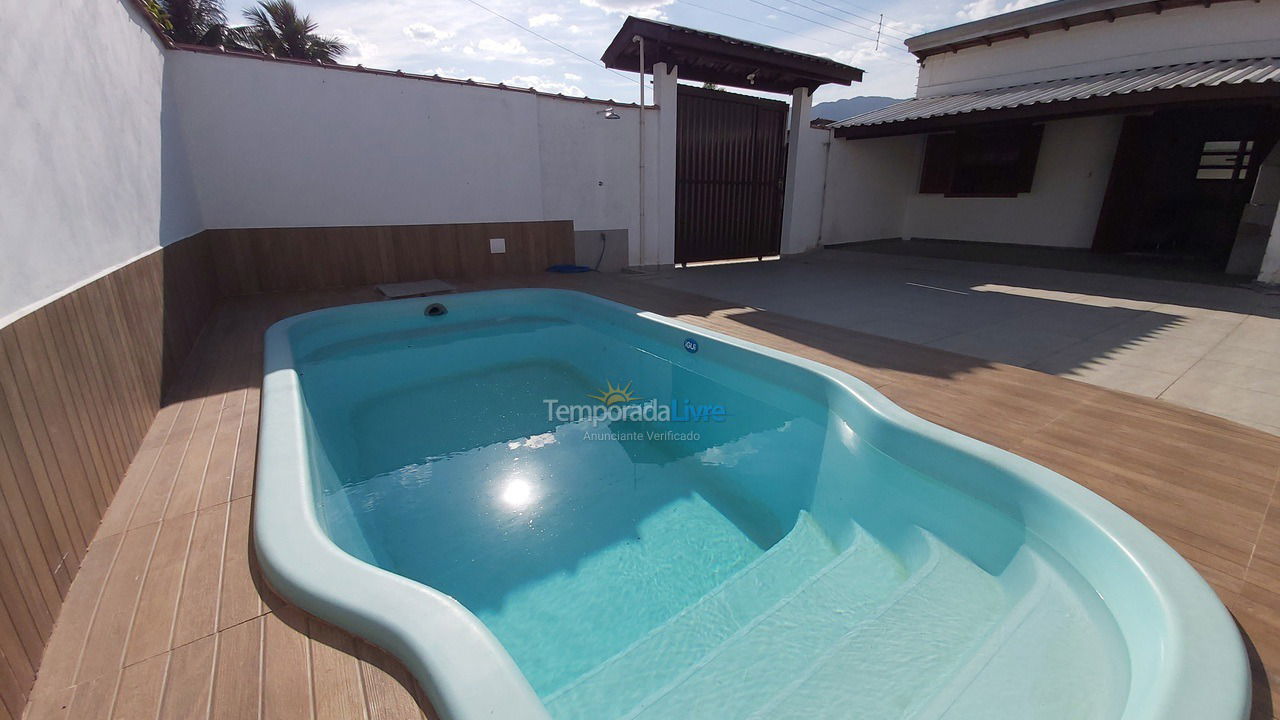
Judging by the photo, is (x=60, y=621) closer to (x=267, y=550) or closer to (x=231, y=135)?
(x=267, y=550)

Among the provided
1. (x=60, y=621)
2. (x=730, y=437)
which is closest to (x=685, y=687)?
(x=60, y=621)

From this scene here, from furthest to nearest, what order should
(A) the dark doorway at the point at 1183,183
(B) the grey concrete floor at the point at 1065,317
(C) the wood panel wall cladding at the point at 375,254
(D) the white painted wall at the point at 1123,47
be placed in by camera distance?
1. (A) the dark doorway at the point at 1183,183
2. (D) the white painted wall at the point at 1123,47
3. (C) the wood panel wall cladding at the point at 375,254
4. (B) the grey concrete floor at the point at 1065,317

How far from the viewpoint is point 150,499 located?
1901 mm

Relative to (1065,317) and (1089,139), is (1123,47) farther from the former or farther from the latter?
(1065,317)

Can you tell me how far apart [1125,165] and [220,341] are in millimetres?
11973

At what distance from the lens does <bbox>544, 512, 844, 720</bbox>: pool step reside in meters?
1.78

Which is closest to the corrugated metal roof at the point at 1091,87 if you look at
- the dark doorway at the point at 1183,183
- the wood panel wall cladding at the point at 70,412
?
the dark doorway at the point at 1183,183

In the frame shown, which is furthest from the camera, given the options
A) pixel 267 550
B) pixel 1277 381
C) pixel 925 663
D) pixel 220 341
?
pixel 220 341

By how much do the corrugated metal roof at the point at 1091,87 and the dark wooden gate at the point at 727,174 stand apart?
1.69 metres

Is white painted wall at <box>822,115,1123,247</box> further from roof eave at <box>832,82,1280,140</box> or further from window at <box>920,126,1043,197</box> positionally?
roof eave at <box>832,82,1280,140</box>

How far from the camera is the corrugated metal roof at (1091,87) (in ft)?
19.7

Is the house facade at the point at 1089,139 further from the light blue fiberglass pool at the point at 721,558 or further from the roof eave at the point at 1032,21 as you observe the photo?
the light blue fiberglass pool at the point at 721,558

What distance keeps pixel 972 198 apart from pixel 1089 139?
1.86m

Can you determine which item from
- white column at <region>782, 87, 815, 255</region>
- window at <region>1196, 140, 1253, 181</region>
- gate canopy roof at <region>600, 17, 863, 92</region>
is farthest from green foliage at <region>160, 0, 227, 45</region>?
window at <region>1196, 140, 1253, 181</region>
